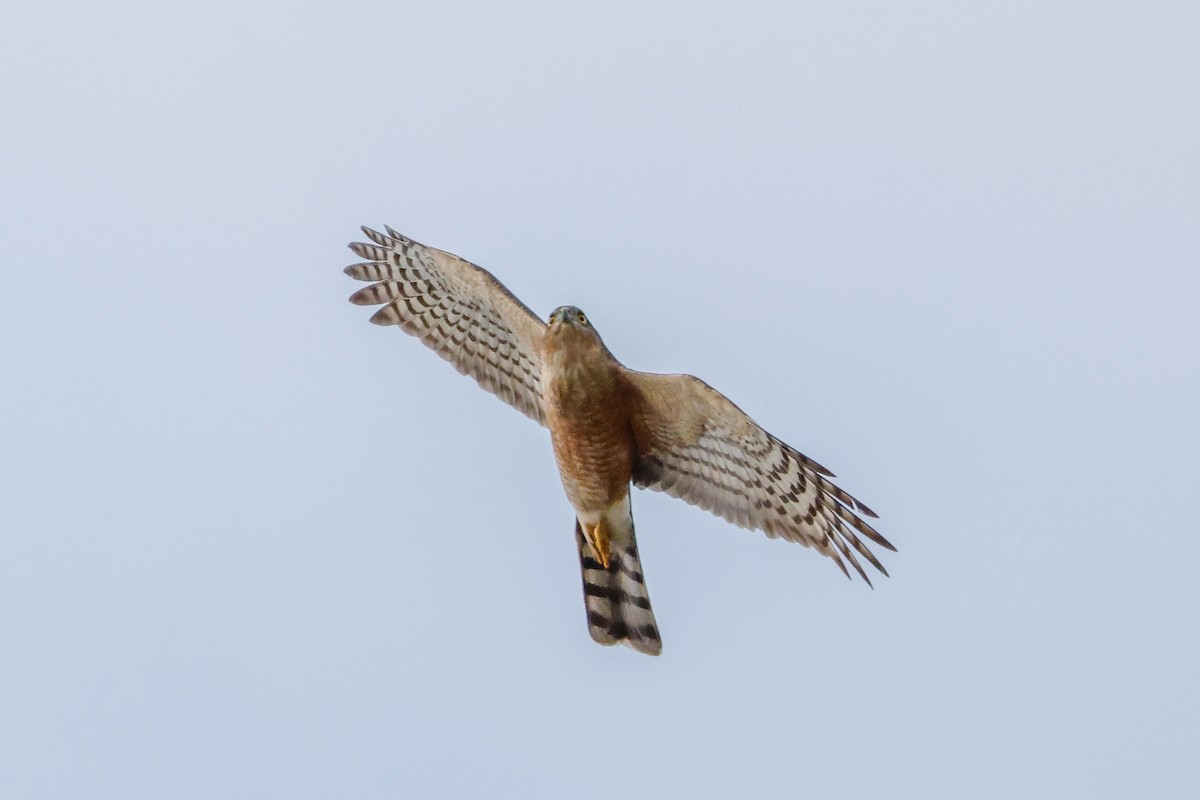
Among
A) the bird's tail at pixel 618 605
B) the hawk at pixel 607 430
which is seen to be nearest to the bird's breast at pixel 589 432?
the hawk at pixel 607 430

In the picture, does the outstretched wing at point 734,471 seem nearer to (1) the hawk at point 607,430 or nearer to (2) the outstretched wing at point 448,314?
(1) the hawk at point 607,430

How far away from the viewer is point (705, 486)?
10828 millimetres

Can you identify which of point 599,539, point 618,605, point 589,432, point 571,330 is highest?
point 571,330

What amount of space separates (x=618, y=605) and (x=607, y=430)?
5.38ft

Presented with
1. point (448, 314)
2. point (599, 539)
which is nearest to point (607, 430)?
point (599, 539)

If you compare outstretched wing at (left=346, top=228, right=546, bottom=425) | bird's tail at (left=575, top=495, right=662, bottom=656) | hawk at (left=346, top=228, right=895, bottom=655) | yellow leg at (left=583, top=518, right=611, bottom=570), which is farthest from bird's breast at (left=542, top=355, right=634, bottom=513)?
bird's tail at (left=575, top=495, right=662, bottom=656)

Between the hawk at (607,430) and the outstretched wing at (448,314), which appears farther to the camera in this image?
the outstretched wing at (448,314)

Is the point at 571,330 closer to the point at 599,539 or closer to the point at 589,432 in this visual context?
the point at 589,432

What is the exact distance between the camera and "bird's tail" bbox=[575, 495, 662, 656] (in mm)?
11297

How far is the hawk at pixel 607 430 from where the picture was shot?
33.1 ft

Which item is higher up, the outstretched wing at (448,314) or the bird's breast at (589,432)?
the outstretched wing at (448,314)

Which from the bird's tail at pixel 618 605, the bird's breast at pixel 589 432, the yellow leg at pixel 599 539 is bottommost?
the bird's tail at pixel 618 605

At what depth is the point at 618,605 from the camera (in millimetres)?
11352

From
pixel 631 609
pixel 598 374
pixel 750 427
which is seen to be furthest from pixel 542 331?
pixel 631 609
